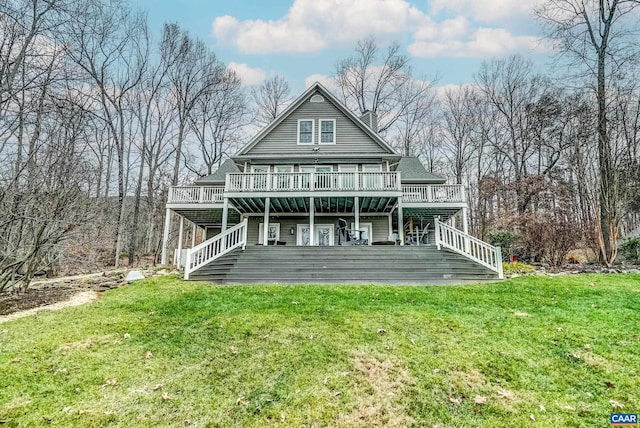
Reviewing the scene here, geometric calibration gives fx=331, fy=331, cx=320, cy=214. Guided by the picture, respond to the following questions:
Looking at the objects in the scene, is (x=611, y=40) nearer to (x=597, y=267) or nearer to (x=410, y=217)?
(x=597, y=267)

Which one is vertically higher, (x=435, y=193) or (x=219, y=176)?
(x=219, y=176)

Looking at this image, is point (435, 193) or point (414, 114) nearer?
point (435, 193)

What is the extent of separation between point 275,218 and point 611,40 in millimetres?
16495

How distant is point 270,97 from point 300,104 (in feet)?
42.8

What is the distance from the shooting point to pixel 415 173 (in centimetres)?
1873

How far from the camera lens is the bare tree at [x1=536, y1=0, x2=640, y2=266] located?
1225 cm

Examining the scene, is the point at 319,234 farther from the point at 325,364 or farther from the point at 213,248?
the point at 325,364

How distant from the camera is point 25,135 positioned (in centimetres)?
679

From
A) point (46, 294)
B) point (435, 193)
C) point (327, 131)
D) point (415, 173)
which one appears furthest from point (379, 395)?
point (415, 173)

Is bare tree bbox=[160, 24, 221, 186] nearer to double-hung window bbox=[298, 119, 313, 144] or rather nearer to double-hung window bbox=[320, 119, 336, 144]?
double-hung window bbox=[298, 119, 313, 144]

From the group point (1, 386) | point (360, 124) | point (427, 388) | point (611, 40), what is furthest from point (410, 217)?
point (1, 386)

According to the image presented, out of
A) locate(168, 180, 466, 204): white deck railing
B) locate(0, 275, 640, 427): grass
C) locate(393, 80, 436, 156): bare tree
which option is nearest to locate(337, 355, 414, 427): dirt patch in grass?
locate(0, 275, 640, 427): grass

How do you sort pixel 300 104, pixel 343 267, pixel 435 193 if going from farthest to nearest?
1. pixel 300 104
2. pixel 435 193
3. pixel 343 267

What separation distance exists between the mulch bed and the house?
326 centimetres
